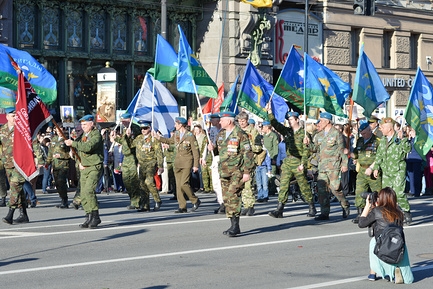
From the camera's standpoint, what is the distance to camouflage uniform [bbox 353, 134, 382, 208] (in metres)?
16.0

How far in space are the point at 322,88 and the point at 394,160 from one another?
143 inches

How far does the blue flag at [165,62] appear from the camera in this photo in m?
19.4

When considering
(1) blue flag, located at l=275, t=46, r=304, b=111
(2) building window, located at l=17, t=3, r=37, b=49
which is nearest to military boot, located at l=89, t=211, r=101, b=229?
(1) blue flag, located at l=275, t=46, r=304, b=111

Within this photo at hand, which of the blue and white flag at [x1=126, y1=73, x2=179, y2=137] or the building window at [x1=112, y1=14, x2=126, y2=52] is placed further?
the building window at [x1=112, y1=14, x2=126, y2=52]

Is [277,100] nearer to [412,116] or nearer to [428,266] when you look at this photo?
[412,116]

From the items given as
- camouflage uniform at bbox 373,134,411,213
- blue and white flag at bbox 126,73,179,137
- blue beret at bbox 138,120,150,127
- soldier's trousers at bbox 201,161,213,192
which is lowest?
soldier's trousers at bbox 201,161,213,192

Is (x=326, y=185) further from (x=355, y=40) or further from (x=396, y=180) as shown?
(x=355, y=40)

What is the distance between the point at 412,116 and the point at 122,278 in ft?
26.5

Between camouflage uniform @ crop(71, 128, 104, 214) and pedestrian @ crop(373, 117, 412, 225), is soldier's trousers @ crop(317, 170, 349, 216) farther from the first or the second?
camouflage uniform @ crop(71, 128, 104, 214)

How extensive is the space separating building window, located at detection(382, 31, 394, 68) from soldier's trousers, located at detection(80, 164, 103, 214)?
2599cm

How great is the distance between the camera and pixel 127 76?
31578 mm

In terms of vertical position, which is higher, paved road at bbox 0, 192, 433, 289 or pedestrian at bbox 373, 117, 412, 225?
pedestrian at bbox 373, 117, 412, 225

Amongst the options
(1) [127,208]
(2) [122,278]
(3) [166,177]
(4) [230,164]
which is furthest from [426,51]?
(2) [122,278]

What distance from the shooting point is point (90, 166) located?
49.0 ft
